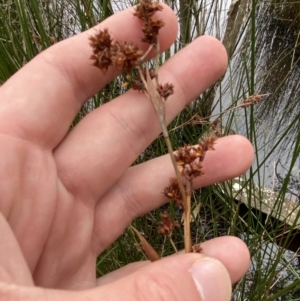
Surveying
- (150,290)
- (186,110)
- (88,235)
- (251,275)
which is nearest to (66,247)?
(88,235)

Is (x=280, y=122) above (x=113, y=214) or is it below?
below

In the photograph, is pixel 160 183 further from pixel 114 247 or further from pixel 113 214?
pixel 114 247

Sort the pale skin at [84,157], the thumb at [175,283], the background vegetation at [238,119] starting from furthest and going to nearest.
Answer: the background vegetation at [238,119]
the pale skin at [84,157]
the thumb at [175,283]

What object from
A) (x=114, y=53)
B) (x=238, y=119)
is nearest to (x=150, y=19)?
(x=114, y=53)

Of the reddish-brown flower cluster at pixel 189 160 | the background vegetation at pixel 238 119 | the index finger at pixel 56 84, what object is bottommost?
the background vegetation at pixel 238 119

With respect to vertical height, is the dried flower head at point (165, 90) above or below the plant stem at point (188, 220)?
above

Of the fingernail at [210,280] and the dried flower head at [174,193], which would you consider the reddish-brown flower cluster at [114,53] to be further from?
the fingernail at [210,280]

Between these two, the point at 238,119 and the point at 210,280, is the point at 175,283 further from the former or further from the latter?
the point at 238,119

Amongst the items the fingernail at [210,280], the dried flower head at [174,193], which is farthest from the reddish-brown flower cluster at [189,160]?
the fingernail at [210,280]
